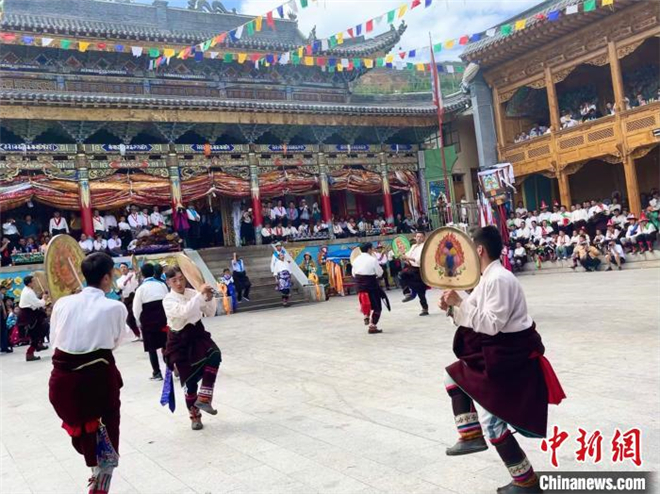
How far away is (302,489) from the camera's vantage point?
350cm

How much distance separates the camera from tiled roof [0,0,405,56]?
1969cm

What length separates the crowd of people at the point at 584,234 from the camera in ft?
53.9

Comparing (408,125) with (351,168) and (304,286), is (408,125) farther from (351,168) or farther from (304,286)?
(304,286)

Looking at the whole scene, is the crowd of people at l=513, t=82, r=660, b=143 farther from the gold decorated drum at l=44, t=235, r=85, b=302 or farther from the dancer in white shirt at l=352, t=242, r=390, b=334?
the gold decorated drum at l=44, t=235, r=85, b=302

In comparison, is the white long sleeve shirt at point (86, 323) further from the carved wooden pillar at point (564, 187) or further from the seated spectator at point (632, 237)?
the carved wooden pillar at point (564, 187)

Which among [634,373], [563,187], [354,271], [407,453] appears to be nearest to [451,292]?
[407,453]

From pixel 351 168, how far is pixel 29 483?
20259mm

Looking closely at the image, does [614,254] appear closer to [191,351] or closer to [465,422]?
[191,351]

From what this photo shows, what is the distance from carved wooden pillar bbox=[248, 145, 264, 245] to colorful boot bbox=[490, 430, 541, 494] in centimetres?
1774

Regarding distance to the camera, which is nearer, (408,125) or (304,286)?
(304,286)

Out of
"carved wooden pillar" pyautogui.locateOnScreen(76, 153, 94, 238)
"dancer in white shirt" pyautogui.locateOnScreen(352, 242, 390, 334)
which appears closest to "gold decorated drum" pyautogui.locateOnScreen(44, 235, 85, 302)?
"dancer in white shirt" pyautogui.locateOnScreen(352, 242, 390, 334)

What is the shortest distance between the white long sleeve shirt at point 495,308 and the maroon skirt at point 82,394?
6.81 feet

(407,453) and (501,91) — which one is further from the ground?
(501,91)

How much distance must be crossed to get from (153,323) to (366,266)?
412 centimetres
